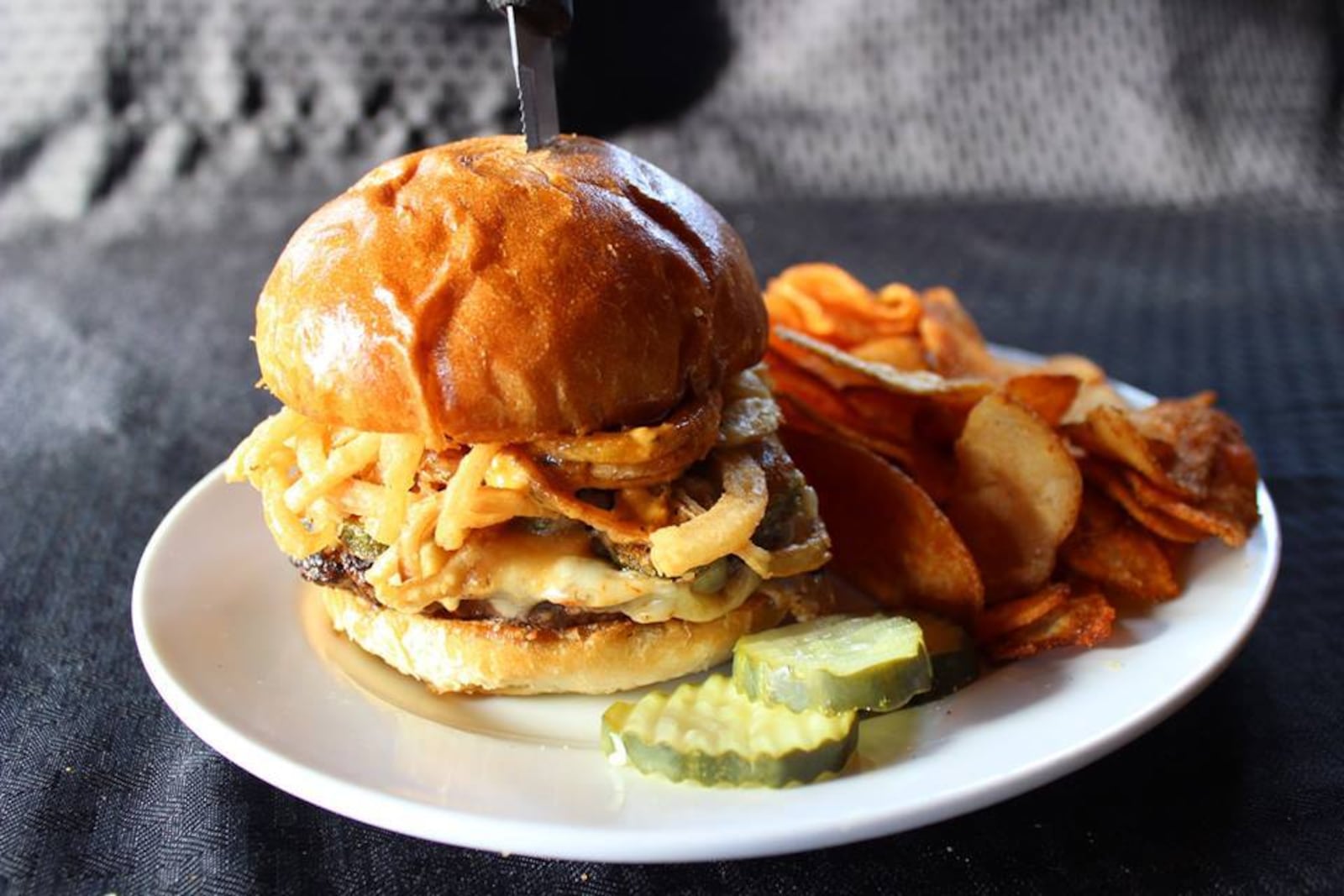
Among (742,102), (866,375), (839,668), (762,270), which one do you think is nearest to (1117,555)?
(866,375)

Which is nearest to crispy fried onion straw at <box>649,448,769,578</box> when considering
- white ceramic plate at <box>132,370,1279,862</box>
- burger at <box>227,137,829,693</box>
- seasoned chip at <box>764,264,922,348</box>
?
burger at <box>227,137,829,693</box>

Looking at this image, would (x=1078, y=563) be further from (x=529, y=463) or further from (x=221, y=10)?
(x=221, y=10)

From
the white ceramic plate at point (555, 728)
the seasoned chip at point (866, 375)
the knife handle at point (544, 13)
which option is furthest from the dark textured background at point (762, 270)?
the knife handle at point (544, 13)

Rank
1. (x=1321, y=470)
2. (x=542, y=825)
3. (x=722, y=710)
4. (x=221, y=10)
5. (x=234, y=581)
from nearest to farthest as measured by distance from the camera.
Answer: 1. (x=542, y=825)
2. (x=722, y=710)
3. (x=234, y=581)
4. (x=1321, y=470)
5. (x=221, y=10)

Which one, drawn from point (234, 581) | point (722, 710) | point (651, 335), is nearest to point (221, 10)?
point (234, 581)

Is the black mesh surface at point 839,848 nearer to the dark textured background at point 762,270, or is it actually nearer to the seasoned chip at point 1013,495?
the dark textured background at point 762,270

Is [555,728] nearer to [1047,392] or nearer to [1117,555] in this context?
[1117,555]
